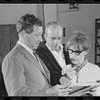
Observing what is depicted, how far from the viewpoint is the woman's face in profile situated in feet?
5.45

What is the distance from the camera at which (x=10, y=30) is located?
1.69 m

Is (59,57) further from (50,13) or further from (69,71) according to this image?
(50,13)

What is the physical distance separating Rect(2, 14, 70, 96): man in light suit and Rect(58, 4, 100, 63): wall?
0.85ft

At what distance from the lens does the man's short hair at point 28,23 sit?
57.1 inches

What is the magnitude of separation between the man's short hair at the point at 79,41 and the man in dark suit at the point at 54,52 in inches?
3.1

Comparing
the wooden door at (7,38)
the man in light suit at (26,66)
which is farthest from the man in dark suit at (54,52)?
the wooden door at (7,38)

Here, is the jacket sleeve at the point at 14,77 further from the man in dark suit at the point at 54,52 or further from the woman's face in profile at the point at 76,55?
the woman's face in profile at the point at 76,55

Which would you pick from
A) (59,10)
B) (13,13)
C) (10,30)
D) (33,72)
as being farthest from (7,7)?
(33,72)

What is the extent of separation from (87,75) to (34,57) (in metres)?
0.49

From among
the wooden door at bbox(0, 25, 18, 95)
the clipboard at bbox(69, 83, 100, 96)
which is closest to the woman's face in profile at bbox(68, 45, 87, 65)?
the clipboard at bbox(69, 83, 100, 96)

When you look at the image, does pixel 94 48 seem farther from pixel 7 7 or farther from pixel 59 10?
pixel 7 7

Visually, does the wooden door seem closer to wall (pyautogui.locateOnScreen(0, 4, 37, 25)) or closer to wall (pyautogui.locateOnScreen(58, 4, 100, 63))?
wall (pyautogui.locateOnScreen(0, 4, 37, 25))

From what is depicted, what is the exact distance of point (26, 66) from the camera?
1450 millimetres

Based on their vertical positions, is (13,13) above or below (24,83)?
above
